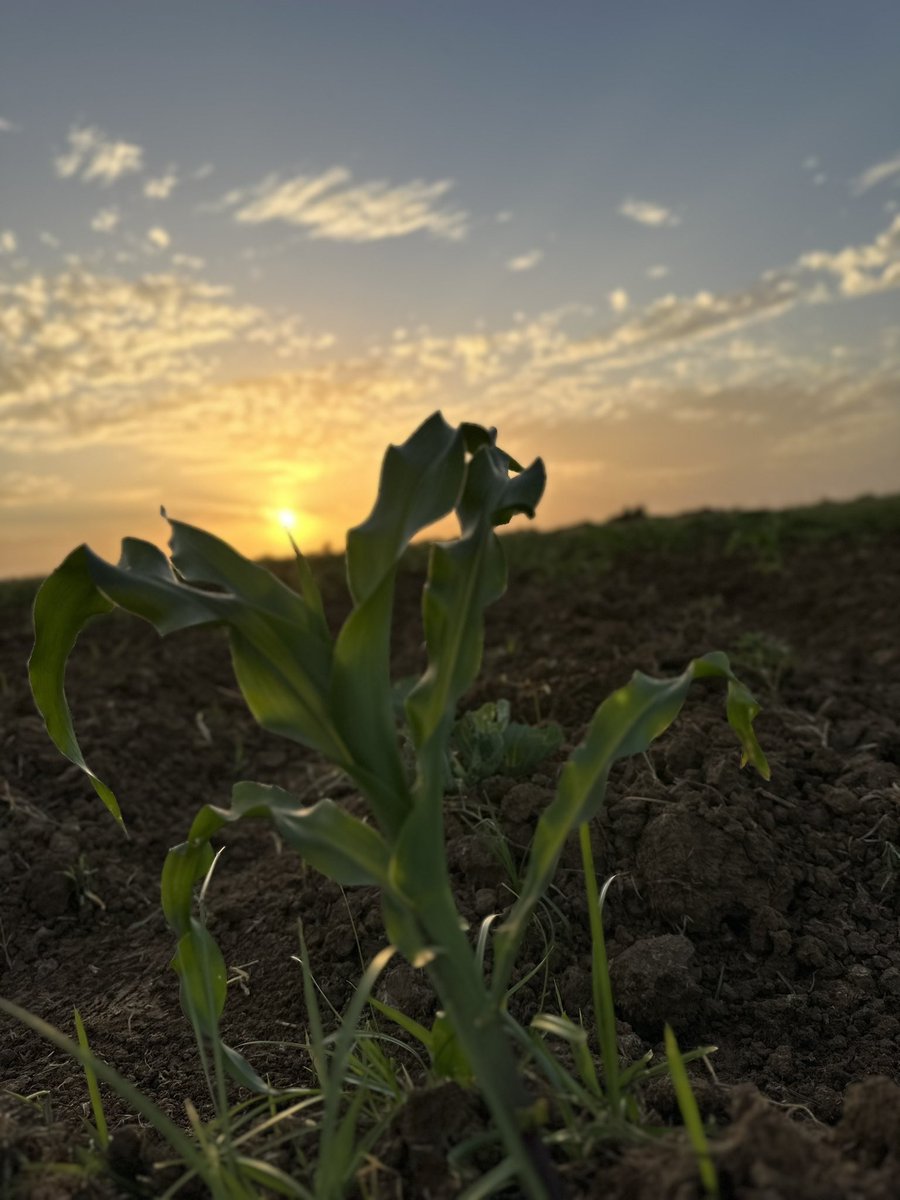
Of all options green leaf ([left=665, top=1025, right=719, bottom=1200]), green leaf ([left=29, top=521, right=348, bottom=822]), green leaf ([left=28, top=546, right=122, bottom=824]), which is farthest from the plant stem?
green leaf ([left=28, top=546, right=122, bottom=824])

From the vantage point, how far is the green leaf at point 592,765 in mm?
1354

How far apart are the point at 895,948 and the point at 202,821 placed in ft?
5.37

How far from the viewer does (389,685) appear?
1.43 m

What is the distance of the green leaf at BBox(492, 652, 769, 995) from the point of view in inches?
53.3

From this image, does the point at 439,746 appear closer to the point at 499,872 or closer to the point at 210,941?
the point at 210,941

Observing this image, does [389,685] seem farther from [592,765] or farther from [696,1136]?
[696,1136]

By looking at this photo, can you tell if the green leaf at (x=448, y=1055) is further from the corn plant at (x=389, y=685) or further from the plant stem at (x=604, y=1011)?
the plant stem at (x=604, y=1011)

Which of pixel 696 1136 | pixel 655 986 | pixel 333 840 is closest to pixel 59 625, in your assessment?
pixel 333 840

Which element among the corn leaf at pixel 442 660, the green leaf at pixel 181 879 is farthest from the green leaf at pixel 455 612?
the green leaf at pixel 181 879

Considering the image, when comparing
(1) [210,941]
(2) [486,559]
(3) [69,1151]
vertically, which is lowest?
(3) [69,1151]

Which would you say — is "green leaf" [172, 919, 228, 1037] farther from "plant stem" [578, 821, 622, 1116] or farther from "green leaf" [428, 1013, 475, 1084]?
"plant stem" [578, 821, 622, 1116]

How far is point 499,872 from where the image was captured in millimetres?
2398

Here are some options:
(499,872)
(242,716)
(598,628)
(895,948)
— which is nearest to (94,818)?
(242,716)

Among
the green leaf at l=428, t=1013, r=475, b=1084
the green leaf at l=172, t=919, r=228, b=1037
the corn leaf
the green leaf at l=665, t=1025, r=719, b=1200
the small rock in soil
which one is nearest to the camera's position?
the green leaf at l=665, t=1025, r=719, b=1200
